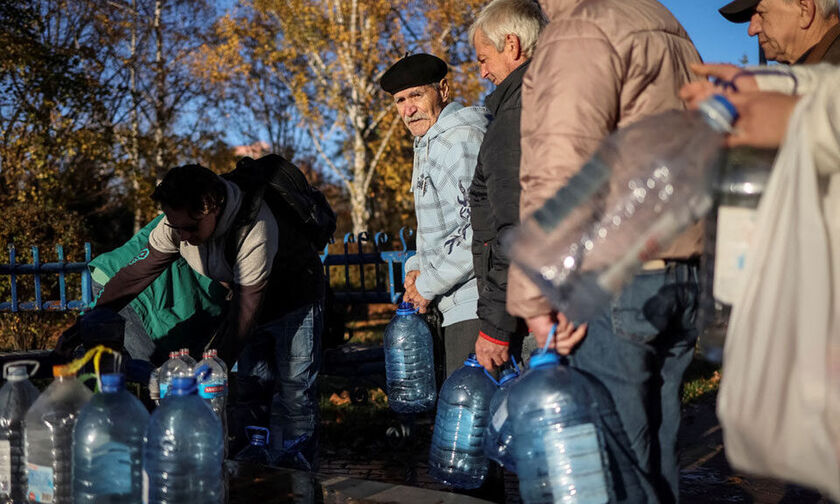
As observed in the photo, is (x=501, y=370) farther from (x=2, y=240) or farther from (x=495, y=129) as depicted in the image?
(x=2, y=240)

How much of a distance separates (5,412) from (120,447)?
0.54 m

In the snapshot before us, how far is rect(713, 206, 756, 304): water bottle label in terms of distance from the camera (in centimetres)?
191

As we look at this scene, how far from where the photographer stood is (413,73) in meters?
4.30

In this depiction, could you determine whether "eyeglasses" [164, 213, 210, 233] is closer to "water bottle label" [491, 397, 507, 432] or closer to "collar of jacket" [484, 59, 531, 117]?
"collar of jacket" [484, 59, 531, 117]

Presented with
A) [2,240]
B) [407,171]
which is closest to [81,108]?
[2,240]

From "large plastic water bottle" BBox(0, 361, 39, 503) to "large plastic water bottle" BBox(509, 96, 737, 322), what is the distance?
177 centimetres

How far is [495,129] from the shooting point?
3244mm

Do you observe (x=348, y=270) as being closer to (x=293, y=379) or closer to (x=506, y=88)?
(x=293, y=379)

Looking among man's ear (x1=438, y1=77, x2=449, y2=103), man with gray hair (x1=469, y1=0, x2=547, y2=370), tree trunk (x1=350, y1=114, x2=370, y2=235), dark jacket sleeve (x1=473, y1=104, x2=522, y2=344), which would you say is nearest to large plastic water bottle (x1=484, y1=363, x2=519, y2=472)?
man with gray hair (x1=469, y1=0, x2=547, y2=370)

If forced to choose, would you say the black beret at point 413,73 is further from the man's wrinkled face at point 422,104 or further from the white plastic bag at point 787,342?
the white plastic bag at point 787,342

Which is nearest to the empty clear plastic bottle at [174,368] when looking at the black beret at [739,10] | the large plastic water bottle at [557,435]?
the large plastic water bottle at [557,435]

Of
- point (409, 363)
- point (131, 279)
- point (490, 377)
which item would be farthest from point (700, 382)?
point (131, 279)

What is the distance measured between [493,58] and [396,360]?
224 cm

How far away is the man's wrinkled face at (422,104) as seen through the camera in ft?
14.3
